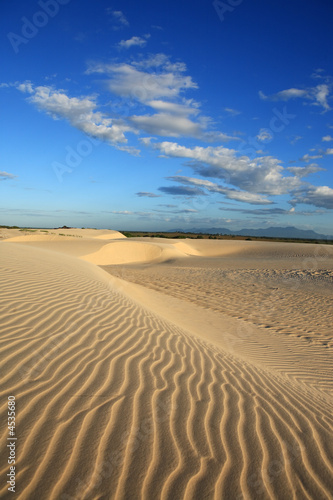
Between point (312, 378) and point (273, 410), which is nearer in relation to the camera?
point (273, 410)

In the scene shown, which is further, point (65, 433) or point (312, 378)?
point (312, 378)

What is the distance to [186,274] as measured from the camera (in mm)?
16859

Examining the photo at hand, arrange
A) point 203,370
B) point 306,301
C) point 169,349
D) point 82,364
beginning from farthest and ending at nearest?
point 306,301, point 169,349, point 203,370, point 82,364

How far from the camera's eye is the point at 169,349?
15.0 ft

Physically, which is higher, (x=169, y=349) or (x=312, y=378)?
(x=169, y=349)

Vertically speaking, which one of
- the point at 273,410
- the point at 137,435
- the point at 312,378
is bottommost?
the point at 312,378

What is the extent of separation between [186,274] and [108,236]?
3014 centimetres

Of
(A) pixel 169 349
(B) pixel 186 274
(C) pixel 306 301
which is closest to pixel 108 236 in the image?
(B) pixel 186 274

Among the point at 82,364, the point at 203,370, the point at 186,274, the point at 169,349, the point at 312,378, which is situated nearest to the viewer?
the point at 82,364

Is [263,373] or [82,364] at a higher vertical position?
[82,364]

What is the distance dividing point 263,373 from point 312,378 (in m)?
1.15

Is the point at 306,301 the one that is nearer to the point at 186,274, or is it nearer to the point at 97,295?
the point at 186,274

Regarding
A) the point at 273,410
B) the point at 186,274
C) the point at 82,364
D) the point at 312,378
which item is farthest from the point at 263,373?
the point at 186,274

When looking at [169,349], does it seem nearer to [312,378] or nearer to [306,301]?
[312,378]
